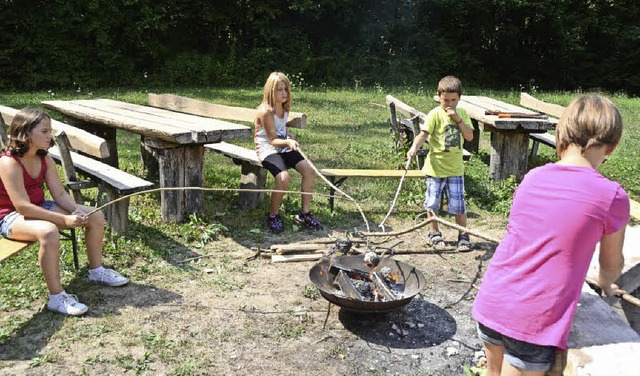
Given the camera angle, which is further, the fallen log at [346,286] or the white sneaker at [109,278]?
the white sneaker at [109,278]

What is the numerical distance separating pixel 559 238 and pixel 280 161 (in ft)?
13.1

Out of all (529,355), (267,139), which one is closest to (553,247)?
(529,355)

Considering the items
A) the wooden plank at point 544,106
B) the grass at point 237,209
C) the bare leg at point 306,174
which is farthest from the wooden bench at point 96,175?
the wooden plank at point 544,106

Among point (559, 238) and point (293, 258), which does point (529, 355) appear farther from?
point (293, 258)

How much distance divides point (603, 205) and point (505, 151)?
18.6 ft

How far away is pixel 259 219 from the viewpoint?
6.45m

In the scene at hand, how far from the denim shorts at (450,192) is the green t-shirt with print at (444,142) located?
71mm

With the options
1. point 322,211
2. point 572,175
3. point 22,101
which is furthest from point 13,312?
point 22,101

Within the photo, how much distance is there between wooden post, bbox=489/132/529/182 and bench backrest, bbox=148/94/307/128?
2.80 meters

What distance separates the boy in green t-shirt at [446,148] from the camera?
560 centimetres

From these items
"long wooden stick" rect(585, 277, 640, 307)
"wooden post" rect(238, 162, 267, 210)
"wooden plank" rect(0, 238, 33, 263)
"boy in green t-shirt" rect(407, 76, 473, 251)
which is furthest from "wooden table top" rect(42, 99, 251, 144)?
"long wooden stick" rect(585, 277, 640, 307)

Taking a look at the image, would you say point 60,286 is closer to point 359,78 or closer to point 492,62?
point 359,78

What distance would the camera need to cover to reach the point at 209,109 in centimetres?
750

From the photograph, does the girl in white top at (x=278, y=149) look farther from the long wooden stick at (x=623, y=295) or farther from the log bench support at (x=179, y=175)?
the long wooden stick at (x=623, y=295)
